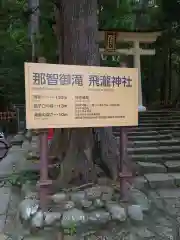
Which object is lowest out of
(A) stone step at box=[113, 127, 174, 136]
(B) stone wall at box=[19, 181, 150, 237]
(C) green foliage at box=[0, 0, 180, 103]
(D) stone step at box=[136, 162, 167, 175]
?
(B) stone wall at box=[19, 181, 150, 237]

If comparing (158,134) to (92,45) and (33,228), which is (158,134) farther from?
(33,228)

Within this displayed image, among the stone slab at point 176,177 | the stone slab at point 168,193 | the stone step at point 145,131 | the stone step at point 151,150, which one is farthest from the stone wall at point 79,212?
the stone step at point 145,131

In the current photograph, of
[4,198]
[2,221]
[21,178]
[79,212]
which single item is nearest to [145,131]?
[21,178]

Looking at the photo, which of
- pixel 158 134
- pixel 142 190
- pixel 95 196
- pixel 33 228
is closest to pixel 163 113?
pixel 158 134

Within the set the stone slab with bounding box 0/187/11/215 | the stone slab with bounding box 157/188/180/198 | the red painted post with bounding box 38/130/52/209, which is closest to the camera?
the red painted post with bounding box 38/130/52/209

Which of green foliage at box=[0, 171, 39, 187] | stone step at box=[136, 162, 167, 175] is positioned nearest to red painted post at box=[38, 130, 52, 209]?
green foliage at box=[0, 171, 39, 187]

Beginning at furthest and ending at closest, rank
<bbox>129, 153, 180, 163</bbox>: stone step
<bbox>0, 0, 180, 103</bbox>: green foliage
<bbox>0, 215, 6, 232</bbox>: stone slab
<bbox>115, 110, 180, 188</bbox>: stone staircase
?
1. <bbox>0, 0, 180, 103</bbox>: green foliage
2. <bbox>129, 153, 180, 163</bbox>: stone step
3. <bbox>115, 110, 180, 188</bbox>: stone staircase
4. <bbox>0, 215, 6, 232</bbox>: stone slab

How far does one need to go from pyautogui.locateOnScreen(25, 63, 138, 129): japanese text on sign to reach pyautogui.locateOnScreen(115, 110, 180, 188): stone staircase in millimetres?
1475

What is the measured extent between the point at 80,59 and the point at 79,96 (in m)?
0.91

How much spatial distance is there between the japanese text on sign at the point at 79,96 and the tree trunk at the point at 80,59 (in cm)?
67

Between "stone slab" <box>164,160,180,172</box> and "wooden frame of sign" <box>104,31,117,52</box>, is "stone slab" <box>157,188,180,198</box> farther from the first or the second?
"wooden frame of sign" <box>104,31,117,52</box>

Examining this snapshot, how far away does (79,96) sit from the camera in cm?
365

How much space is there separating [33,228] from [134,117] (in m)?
1.74

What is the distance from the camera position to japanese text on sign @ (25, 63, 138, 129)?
11.3 ft
